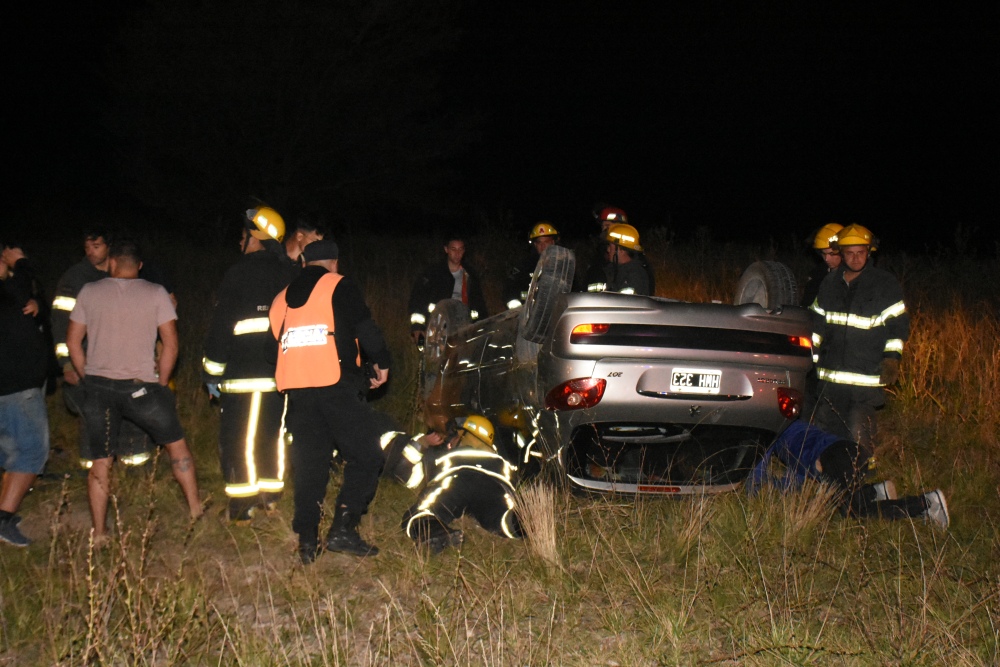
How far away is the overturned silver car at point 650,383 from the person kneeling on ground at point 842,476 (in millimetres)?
332

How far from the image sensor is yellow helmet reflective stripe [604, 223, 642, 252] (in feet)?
23.4

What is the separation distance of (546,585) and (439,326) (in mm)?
3576

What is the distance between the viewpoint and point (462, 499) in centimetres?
489

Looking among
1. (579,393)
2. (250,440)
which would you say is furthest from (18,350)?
(579,393)

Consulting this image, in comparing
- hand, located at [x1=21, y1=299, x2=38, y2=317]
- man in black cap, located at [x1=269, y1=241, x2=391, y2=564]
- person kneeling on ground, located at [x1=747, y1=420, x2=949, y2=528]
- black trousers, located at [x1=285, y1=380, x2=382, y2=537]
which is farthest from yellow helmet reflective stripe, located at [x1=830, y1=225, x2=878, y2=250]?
hand, located at [x1=21, y1=299, x2=38, y2=317]

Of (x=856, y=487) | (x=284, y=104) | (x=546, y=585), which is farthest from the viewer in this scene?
(x=284, y=104)

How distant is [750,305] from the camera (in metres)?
4.83

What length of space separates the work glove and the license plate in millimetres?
1623

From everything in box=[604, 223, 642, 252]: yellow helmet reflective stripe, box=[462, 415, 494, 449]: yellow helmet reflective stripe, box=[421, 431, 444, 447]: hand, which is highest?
box=[604, 223, 642, 252]: yellow helmet reflective stripe

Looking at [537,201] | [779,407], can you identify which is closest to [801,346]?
[779,407]

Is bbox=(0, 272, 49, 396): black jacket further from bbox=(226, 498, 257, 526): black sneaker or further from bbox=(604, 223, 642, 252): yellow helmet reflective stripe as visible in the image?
bbox=(604, 223, 642, 252): yellow helmet reflective stripe

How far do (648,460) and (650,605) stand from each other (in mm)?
1302

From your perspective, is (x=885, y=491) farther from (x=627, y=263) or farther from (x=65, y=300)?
(x=65, y=300)

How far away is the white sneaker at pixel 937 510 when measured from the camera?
198 inches
